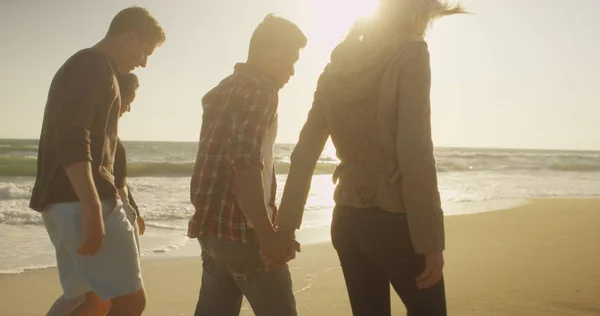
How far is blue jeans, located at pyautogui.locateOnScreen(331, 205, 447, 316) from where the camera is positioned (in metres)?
2.02

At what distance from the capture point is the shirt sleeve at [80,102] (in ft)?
7.57

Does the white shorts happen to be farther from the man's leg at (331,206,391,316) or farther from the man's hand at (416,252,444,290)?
the man's hand at (416,252,444,290)

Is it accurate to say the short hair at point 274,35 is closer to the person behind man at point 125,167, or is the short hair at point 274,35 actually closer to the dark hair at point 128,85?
the person behind man at point 125,167

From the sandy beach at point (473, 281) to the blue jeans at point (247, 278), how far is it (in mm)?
2145

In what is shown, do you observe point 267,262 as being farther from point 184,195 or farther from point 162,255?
point 184,195

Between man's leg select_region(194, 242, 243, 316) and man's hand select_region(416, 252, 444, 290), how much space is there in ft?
2.63

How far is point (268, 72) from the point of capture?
2.38 metres

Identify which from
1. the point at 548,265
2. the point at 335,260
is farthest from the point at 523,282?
the point at 335,260

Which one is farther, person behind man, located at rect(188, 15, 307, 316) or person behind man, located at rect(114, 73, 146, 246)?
person behind man, located at rect(114, 73, 146, 246)

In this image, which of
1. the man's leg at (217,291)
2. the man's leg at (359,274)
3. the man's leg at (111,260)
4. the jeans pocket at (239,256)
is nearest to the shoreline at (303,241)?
the man's leg at (111,260)

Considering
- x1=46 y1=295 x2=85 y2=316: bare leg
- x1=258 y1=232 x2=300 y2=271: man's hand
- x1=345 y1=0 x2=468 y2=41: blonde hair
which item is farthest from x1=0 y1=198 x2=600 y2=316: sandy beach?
x1=345 y1=0 x2=468 y2=41: blonde hair

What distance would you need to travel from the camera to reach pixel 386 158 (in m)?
2.04

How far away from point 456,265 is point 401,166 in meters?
4.79

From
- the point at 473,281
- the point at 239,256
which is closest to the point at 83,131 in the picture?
the point at 239,256
